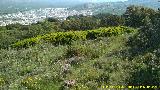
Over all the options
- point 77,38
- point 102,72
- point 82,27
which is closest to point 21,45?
point 77,38

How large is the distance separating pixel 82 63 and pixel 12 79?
3.16 meters

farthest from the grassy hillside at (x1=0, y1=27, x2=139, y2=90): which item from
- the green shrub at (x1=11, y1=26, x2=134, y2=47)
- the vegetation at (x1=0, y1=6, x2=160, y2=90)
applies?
the green shrub at (x1=11, y1=26, x2=134, y2=47)

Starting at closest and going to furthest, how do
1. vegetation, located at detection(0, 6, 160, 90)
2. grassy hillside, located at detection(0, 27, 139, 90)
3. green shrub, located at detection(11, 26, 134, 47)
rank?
vegetation, located at detection(0, 6, 160, 90) → grassy hillside, located at detection(0, 27, 139, 90) → green shrub, located at detection(11, 26, 134, 47)

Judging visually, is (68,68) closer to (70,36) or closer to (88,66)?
(88,66)

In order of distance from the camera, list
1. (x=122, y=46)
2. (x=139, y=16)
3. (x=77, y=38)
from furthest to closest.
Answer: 1. (x=139, y=16)
2. (x=77, y=38)
3. (x=122, y=46)

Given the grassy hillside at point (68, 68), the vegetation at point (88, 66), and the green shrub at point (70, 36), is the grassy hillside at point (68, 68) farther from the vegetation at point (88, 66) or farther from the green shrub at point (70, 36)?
the green shrub at point (70, 36)

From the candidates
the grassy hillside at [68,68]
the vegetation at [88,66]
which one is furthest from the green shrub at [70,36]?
the grassy hillside at [68,68]

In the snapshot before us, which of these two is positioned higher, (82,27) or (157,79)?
(157,79)

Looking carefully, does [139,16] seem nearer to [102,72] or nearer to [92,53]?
[92,53]

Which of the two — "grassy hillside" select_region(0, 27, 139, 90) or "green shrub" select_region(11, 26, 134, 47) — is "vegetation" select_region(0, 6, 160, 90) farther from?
"green shrub" select_region(11, 26, 134, 47)

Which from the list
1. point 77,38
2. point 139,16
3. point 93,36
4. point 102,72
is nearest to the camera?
point 102,72

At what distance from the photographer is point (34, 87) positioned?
1255 cm

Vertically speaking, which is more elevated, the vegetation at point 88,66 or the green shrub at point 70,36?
the vegetation at point 88,66

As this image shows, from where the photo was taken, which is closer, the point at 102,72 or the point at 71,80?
the point at 71,80
